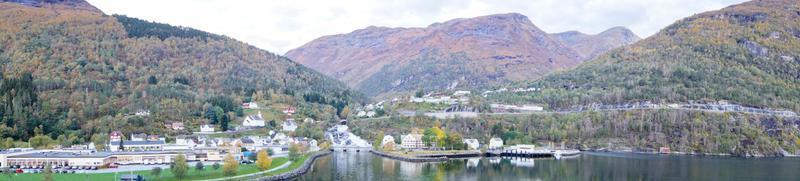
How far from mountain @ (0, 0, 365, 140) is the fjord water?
27.4 m

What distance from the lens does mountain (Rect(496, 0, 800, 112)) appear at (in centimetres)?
10888

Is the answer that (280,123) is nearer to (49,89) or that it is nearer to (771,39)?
(49,89)

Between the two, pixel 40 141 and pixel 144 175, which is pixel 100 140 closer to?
pixel 40 141

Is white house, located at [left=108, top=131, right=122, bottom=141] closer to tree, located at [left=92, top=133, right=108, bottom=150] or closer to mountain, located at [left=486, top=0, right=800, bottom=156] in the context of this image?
tree, located at [left=92, top=133, right=108, bottom=150]

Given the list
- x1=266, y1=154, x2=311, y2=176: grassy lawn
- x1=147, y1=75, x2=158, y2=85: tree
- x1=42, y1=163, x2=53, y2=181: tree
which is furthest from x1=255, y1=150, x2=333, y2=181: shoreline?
x1=147, y1=75, x2=158, y2=85: tree

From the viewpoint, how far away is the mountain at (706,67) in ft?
357

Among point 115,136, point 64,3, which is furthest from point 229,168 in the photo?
point 64,3

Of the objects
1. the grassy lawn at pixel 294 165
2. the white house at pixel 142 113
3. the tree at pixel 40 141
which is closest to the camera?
the grassy lawn at pixel 294 165

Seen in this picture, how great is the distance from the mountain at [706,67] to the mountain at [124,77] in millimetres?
42010

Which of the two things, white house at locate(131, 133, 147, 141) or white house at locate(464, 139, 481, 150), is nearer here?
white house at locate(131, 133, 147, 141)

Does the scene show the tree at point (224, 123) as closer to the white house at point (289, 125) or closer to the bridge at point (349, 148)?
the white house at point (289, 125)

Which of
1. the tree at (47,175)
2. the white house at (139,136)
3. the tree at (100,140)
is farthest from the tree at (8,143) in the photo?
the tree at (47,175)

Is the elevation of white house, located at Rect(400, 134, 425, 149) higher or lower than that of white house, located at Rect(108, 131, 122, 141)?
lower

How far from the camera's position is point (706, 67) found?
123 meters
